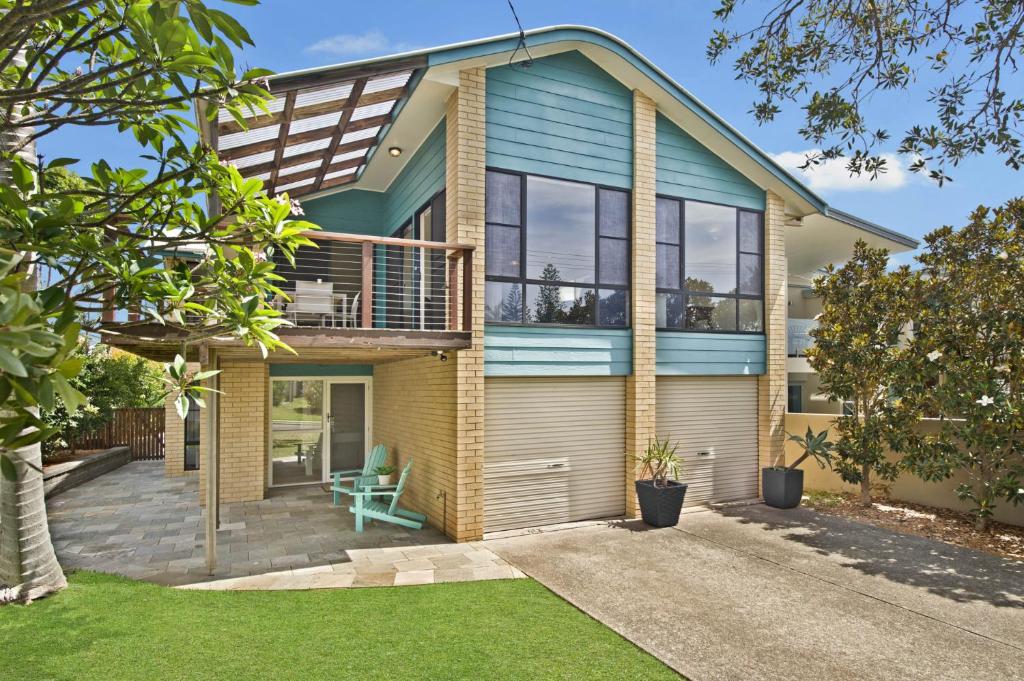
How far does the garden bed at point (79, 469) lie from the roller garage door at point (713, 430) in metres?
10.8

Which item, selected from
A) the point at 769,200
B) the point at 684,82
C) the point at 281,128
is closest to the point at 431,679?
the point at 281,128

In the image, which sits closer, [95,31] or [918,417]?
[95,31]

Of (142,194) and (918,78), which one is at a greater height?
(918,78)

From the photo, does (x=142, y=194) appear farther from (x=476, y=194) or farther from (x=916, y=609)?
(x=916, y=609)

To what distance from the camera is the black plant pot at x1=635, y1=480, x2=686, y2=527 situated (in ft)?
29.2

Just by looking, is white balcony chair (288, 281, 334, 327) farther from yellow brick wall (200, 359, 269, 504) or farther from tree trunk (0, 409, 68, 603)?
tree trunk (0, 409, 68, 603)

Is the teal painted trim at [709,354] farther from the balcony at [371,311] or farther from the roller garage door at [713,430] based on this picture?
the balcony at [371,311]

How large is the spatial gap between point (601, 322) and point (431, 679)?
20.6 ft

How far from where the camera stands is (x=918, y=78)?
5.43 metres

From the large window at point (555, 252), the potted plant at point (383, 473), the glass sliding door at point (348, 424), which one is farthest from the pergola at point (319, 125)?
the potted plant at point (383, 473)

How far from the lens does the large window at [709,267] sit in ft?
33.8

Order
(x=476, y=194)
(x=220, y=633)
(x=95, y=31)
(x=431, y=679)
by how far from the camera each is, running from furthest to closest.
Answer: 1. (x=476, y=194)
2. (x=220, y=633)
3. (x=431, y=679)
4. (x=95, y=31)

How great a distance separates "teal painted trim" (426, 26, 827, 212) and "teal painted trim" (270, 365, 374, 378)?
273 inches

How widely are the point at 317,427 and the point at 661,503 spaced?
24.7 feet
